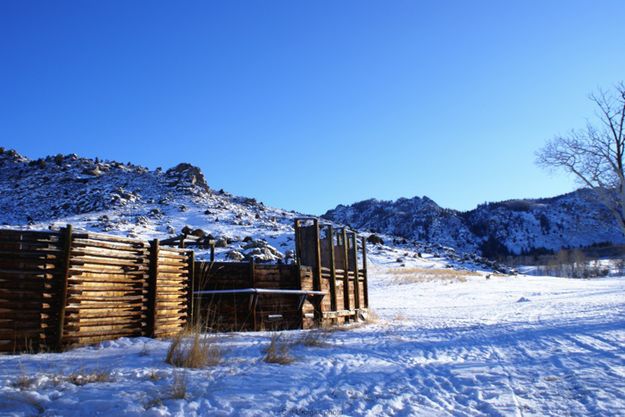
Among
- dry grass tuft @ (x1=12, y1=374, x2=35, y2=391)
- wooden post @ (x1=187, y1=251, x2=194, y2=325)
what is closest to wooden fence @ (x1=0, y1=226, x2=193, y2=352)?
wooden post @ (x1=187, y1=251, x2=194, y2=325)

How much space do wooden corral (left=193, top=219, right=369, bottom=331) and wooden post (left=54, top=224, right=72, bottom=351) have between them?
138 inches

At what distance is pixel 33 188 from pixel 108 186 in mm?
7459

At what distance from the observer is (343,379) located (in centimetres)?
698

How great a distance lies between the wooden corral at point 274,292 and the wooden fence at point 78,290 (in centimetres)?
146

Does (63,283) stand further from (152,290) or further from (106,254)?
(152,290)

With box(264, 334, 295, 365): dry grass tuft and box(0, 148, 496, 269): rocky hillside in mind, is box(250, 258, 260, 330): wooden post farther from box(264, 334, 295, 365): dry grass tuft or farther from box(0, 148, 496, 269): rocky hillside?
box(0, 148, 496, 269): rocky hillside

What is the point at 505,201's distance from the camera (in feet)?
647

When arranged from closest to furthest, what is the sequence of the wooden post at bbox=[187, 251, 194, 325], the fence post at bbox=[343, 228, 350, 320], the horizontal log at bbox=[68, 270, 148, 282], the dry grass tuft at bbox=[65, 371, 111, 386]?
the dry grass tuft at bbox=[65, 371, 111, 386] < the horizontal log at bbox=[68, 270, 148, 282] < the wooden post at bbox=[187, 251, 194, 325] < the fence post at bbox=[343, 228, 350, 320]

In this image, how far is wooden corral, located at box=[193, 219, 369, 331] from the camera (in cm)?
1320

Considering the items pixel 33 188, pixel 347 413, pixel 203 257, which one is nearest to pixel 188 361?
pixel 347 413

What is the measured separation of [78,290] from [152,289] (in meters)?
1.91

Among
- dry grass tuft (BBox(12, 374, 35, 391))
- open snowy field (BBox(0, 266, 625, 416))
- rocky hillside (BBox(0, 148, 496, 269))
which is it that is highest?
Answer: rocky hillside (BBox(0, 148, 496, 269))

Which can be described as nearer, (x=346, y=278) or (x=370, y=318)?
(x=346, y=278)

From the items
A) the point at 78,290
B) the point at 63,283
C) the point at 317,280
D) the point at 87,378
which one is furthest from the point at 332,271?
the point at 87,378
